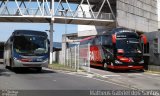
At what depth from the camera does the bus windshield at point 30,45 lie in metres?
26.3

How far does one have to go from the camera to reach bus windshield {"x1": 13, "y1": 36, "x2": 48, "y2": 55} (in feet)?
86.4

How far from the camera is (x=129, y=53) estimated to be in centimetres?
2864

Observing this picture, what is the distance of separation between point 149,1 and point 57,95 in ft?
161

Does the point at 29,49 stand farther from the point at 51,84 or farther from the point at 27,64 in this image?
the point at 51,84

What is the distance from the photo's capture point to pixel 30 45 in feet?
86.8

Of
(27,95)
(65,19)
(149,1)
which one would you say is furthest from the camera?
(149,1)

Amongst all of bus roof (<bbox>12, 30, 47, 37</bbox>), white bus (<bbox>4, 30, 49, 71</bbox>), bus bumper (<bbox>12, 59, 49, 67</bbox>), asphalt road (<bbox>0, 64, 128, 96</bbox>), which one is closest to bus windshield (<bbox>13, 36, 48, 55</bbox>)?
white bus (<bbox>4, 30, 49, 71</bbox>)

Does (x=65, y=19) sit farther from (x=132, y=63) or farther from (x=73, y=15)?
(x=132, y=63)

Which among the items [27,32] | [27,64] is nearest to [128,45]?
[27,32]

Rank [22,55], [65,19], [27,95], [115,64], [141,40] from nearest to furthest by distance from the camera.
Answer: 1. [27,95]
2. [22,55]
3. [115,64]
4. [141,40]
5. [65,19]

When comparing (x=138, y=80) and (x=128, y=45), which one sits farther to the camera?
(x=128, y=45)

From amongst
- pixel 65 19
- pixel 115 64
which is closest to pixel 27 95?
pixel 115 64

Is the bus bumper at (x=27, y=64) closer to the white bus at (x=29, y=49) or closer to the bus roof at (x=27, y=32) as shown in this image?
the white bus at (x=29, y=49)

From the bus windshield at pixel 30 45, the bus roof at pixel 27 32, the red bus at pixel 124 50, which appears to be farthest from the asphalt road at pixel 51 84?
the red bus at pixel 124 50
